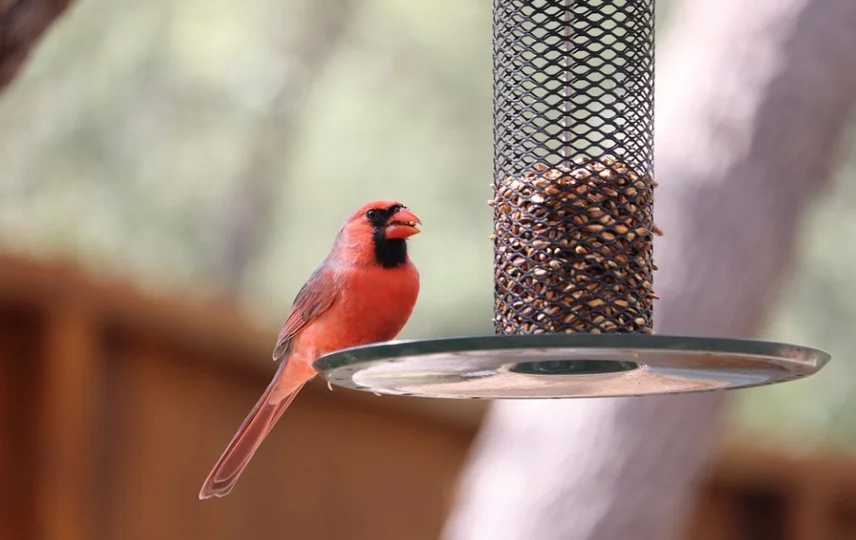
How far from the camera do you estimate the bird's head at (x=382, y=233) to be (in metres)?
3.88

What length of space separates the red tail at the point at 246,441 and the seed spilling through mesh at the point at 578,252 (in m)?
1.11

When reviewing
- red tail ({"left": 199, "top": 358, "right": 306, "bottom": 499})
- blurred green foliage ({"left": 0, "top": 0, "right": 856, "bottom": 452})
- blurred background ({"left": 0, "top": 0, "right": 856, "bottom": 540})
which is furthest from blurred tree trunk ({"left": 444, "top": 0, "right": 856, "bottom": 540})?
blurred green foliage ({"left": 0, "top": 0, "right": 856, "bottom": 452})

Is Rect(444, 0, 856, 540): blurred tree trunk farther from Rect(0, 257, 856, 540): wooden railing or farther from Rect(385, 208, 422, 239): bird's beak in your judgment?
Rect(385, 208, 422, 239): bird's beak

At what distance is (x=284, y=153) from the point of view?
1273 cm

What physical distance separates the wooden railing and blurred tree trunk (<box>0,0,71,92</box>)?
193 centimetres

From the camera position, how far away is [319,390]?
22.8 ft

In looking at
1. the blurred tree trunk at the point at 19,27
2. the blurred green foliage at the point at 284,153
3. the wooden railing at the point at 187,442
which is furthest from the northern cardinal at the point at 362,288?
the blurred green foliage at the point at 284,153

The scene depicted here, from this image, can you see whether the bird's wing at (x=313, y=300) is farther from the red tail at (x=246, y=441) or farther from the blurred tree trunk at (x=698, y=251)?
the blurred tree trunk at (x=698, y=251)

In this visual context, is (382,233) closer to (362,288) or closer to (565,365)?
(362,288)

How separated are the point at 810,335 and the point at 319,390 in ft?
19.1

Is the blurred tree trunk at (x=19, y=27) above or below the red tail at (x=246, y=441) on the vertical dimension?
above

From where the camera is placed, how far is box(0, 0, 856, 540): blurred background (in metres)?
7.00

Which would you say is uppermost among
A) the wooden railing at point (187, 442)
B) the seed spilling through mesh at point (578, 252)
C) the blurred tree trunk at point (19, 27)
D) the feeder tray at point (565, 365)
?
the blurred tree trunk at point (19, 27)

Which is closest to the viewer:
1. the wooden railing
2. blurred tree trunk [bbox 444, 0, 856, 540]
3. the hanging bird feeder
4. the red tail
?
the hanging bird feeder
